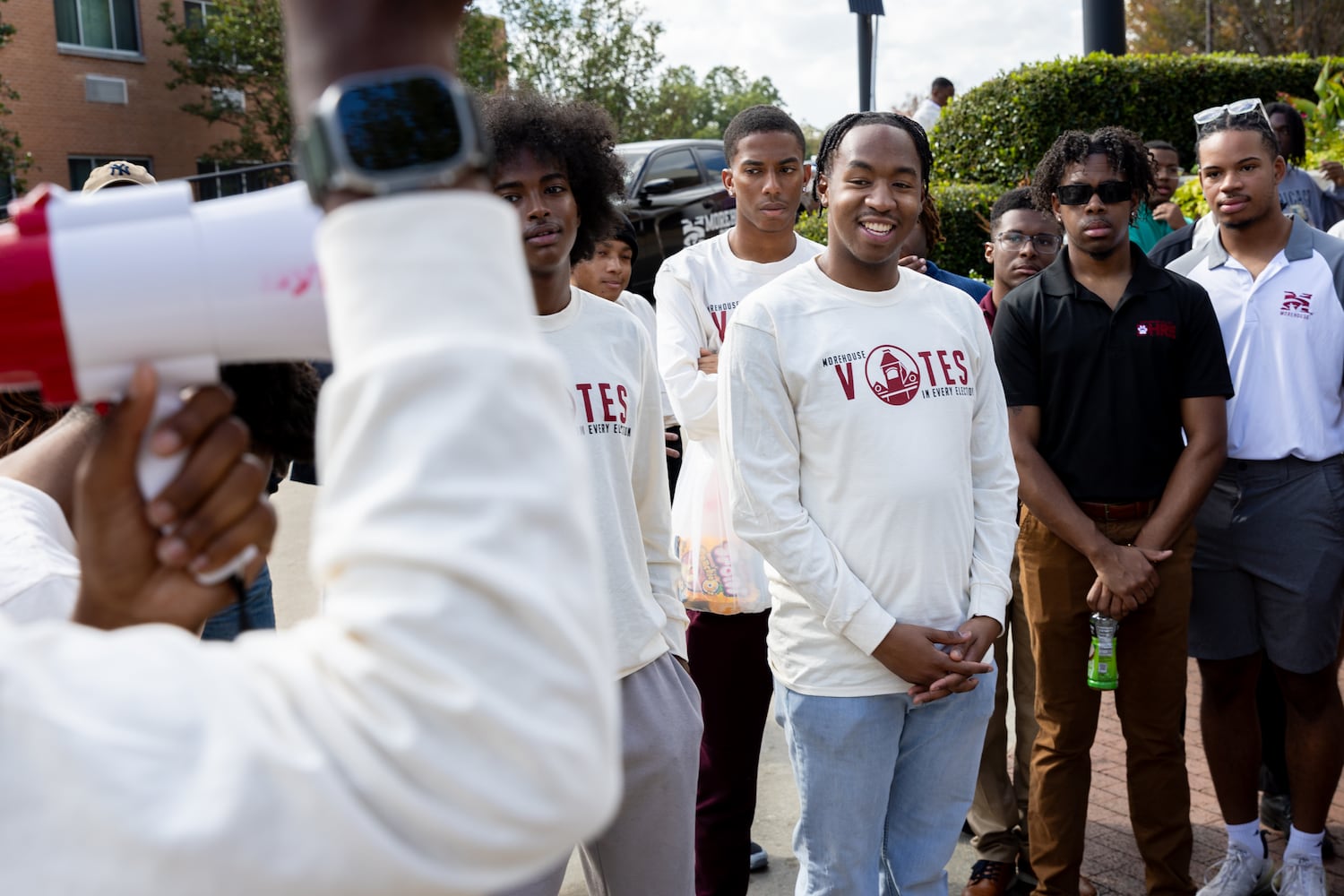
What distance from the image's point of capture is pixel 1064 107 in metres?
10.5

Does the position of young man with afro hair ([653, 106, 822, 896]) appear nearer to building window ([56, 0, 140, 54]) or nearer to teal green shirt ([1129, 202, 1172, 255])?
teal green shirt ([1129, 202, 1172, 255])

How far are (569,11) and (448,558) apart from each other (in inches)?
991

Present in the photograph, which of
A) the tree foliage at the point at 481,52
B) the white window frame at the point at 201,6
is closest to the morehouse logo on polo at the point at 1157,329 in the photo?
the tree foliage at the point at 481,52

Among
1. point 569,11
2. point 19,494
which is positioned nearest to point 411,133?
point 19,494

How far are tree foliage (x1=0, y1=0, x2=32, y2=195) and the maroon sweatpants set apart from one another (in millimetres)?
18236

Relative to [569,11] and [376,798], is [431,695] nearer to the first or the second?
[376,798]

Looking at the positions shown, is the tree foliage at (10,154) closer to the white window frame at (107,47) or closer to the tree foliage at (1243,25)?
the white window frame at (107,47)

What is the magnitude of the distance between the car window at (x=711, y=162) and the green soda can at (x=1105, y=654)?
384 inches

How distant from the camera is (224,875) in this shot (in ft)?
2.49

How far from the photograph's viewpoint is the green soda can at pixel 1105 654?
387 cm

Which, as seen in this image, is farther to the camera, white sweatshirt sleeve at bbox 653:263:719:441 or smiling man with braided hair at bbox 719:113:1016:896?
white sweatshirt sleeve at bbox 653:263:719:441

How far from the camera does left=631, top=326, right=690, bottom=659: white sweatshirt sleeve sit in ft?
9.88

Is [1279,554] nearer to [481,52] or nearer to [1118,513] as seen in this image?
[1118,513]

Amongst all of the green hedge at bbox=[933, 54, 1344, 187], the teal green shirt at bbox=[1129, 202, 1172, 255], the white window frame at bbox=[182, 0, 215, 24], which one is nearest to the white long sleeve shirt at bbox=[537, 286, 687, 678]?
the teal green shirt at bbox=[1129, 202, 1172, 255]
